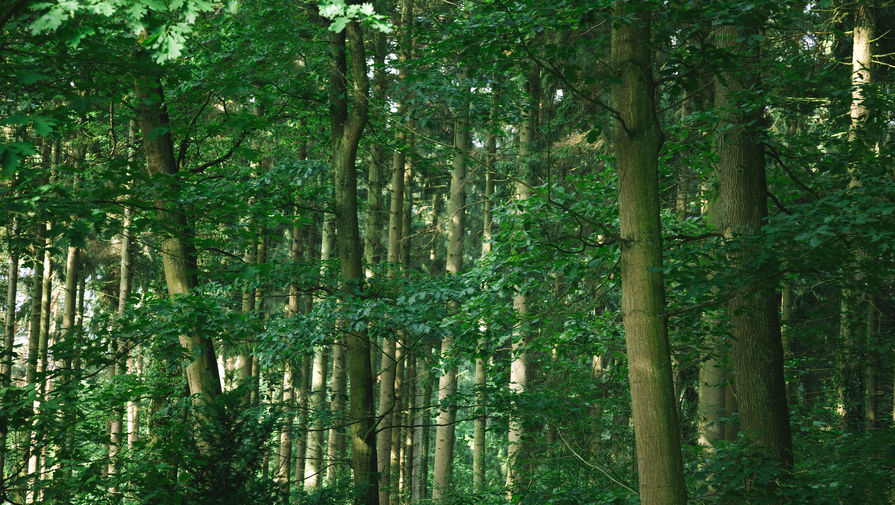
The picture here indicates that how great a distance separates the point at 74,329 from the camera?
581 centimetres

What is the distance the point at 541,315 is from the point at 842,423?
754 cm

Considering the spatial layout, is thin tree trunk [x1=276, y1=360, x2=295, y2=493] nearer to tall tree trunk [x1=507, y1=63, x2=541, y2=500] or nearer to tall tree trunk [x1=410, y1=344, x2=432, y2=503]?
tall tree trunk [x1=410, y1=344, x2=432, y2=503]

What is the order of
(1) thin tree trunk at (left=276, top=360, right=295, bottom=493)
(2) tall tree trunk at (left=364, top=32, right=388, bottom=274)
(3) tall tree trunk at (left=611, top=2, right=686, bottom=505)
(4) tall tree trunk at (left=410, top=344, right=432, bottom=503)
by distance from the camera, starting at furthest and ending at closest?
(4) tall tree trunk at (left=410, top=344, right=432, bottom=503), (2) tall tree trunk at (left=364, top=32, right=388, bottom=274), (1) thin tree trunk at (left=276, top=360, right=295, bottom=493), (3) tall tree trunk at (left=611, top=2, right=686, bottom=505)

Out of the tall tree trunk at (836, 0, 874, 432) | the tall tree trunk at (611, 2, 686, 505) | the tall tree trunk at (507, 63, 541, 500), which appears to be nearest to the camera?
the tall tree trunk at (611, 2, 686, 505)

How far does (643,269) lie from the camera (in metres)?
5.11

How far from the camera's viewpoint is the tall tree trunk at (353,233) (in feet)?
28.0

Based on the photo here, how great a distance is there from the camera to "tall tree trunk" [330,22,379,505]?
855cm

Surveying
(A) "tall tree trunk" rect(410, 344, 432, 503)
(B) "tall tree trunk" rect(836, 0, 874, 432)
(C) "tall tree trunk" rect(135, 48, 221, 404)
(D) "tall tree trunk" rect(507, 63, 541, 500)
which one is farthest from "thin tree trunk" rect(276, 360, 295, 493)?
(B) "tall tree trunk" rect(836, 0, 874, 432)

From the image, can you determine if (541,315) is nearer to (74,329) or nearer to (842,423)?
(74,329)

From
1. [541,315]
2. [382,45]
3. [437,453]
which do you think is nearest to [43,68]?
[541,315]

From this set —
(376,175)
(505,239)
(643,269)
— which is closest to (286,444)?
(376,175)

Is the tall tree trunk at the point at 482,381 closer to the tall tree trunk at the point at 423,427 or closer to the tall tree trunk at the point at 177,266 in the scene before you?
the tall tree trunk at the point at 423,427

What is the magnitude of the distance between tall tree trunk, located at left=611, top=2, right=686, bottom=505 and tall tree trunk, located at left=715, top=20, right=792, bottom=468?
135cm

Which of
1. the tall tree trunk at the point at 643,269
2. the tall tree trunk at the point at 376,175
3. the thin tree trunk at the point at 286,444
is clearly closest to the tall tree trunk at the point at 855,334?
the tall tree trunk at the point at 643,269
